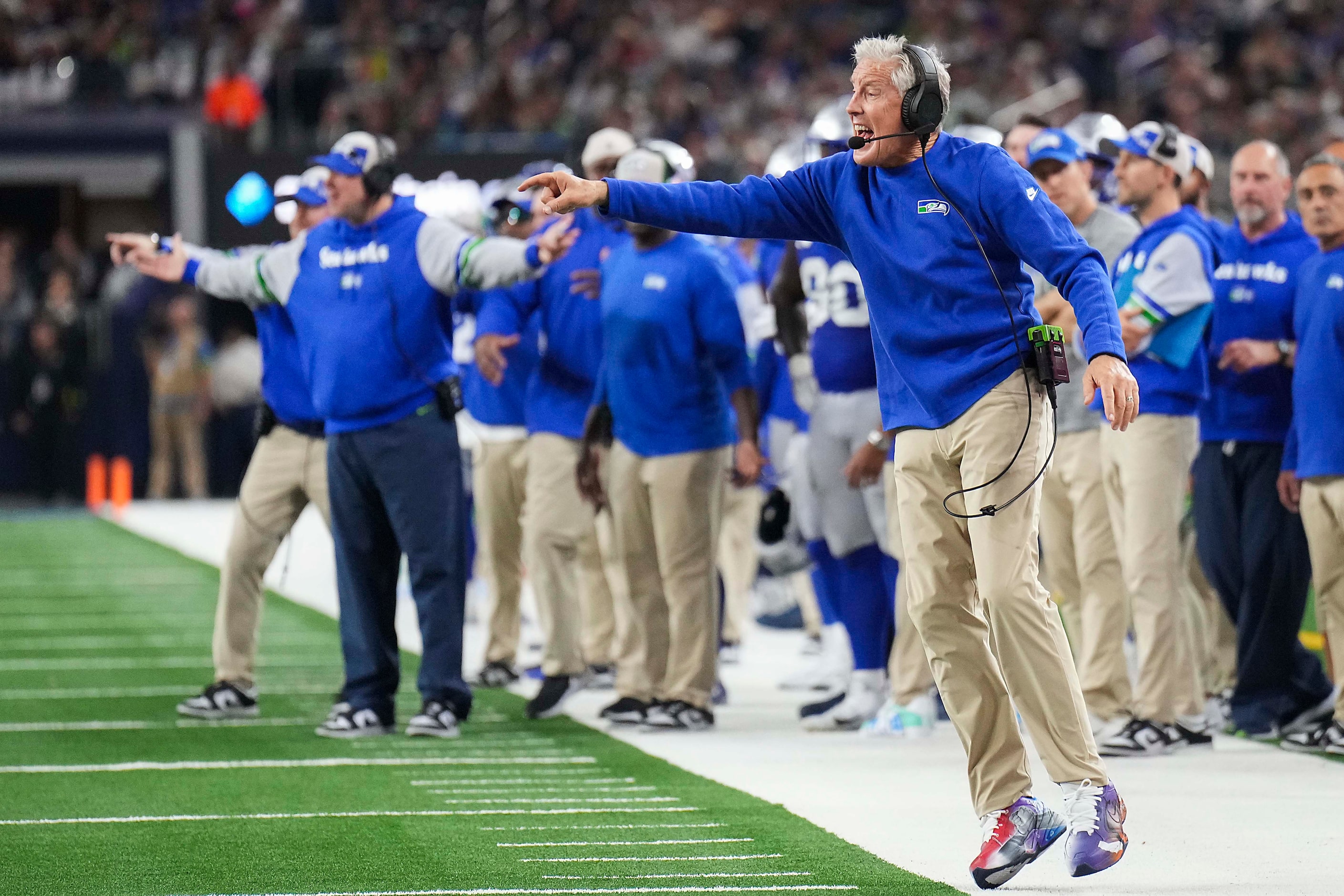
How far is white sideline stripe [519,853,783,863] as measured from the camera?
5.44 meters

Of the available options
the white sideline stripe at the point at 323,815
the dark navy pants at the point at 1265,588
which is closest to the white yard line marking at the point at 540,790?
the white sideline stripe at the point at 323,815

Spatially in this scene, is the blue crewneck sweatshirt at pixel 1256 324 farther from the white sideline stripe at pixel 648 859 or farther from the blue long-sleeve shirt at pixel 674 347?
the white sideline stripe at pixel 648 859

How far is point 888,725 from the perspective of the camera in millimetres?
8031

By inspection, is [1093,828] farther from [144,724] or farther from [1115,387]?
[144,724]

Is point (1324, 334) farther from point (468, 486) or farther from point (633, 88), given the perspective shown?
point (633, 88)

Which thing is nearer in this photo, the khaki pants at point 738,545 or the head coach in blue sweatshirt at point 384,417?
the head coach in blue sweatshirt at point 384,417

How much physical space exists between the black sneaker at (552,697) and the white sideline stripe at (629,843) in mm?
2857

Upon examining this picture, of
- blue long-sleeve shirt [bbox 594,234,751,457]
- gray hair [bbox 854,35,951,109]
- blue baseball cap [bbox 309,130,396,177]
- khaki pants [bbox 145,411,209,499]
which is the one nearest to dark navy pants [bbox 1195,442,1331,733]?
blue long-sleeve shirt [bbox 594,234,751,457]

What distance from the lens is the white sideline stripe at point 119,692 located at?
931 centimetres

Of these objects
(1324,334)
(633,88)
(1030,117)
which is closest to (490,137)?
(633,88)

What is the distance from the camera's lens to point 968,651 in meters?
5.28

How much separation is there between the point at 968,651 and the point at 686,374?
314 cm

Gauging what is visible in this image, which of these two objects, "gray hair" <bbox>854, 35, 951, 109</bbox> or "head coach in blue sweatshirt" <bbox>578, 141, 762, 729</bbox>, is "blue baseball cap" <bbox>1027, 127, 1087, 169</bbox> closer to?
"head coach in blue sweatshirt" <bbox>578, 141, 762, 729</bbox>

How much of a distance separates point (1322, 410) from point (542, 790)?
306 centimetres
